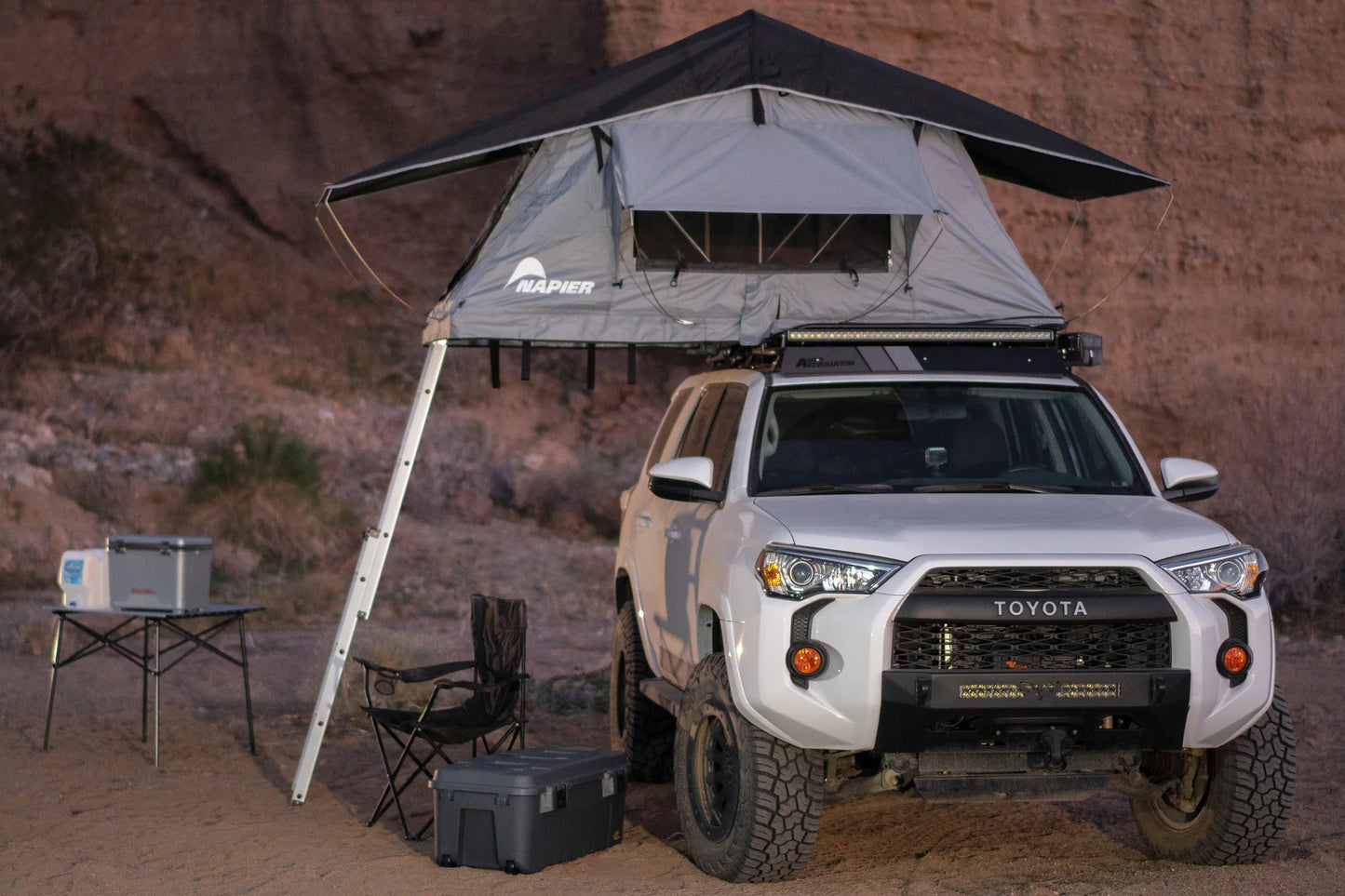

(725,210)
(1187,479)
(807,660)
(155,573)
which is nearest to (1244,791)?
(1187,479)

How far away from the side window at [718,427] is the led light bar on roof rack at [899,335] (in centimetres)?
38

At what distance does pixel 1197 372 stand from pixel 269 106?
42.4 feet

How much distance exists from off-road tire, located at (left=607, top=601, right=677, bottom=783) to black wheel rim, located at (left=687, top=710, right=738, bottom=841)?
6.11 ft

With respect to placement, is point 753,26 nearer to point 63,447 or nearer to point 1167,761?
point 1167,761

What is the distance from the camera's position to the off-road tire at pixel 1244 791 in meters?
6.20

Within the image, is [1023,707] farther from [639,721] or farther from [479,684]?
[639,721]

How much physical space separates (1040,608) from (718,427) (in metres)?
2.25

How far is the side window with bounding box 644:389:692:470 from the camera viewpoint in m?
8.65

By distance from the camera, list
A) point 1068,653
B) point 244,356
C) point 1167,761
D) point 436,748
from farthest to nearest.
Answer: point 244,356 < point 436,748 < point 1167,761 < point 1068,653

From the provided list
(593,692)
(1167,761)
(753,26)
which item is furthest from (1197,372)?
(1167,761)

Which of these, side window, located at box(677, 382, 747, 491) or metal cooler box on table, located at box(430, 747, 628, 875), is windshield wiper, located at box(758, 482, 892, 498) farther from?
metal cooler box on table, located at box(430, 747, 628, 875)

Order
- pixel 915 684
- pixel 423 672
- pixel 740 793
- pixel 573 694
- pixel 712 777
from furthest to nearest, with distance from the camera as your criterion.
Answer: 1. pixel 573 694
2. pixel 423 672
3. pixel 712 777
4. pixel 740 793
5. pixel 915 684

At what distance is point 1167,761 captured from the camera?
6418 mm

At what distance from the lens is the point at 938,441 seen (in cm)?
694
